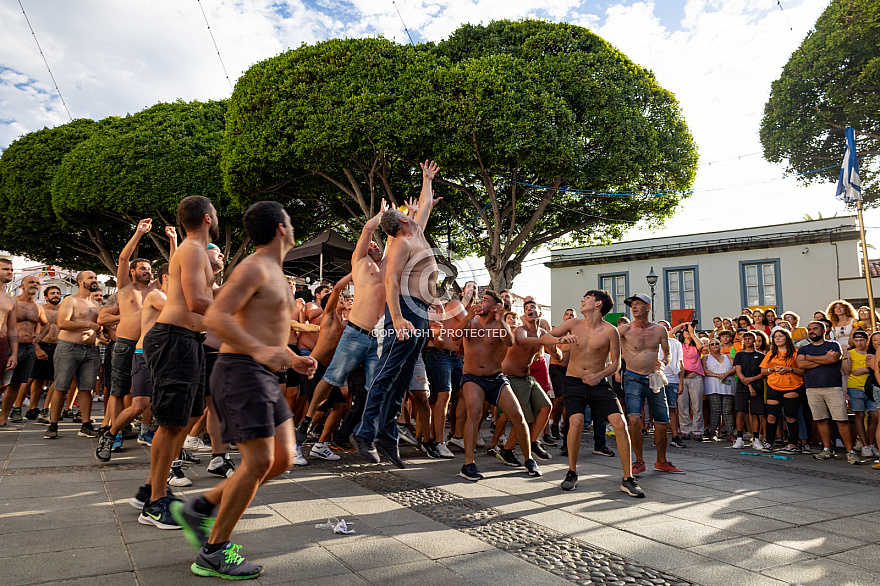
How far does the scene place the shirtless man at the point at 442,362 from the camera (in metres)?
7.33

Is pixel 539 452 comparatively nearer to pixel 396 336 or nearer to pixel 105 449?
pixel 396 336

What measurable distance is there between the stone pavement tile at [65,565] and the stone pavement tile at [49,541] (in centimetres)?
9

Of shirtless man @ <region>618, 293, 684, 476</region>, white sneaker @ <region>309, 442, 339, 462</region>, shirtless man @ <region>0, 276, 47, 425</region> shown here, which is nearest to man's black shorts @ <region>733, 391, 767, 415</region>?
shirtless man @ <region>618, 293, 684, 476</region>

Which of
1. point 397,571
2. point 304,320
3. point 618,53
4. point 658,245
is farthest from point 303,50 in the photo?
point 658,245

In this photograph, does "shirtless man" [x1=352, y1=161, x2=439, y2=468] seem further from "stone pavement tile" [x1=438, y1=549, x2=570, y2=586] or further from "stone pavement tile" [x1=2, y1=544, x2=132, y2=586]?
"stone pavement tile" [x1=2, y1=544, x2=132, y2=586]

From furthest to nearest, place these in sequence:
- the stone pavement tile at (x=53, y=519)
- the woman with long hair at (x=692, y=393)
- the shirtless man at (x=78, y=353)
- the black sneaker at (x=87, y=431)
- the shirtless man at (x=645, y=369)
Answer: the woman with long hair at (x=692, y=393), the black sneaker at (x=87, y=431), the shirtless man at (x=78, y=353), the shirtless man at (x=645, y=369), the stone pavement tile at (x=53, y=519)

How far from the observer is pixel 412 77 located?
16.0 m

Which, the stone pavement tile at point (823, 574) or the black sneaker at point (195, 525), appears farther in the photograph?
the stone pavement tile at point (823, 574)

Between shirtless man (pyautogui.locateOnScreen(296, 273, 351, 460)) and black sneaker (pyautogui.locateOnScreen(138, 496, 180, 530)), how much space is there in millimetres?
2694

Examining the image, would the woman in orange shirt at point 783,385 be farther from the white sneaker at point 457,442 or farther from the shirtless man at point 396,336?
the shirtless man at point 396,336

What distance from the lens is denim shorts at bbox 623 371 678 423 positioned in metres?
6.77

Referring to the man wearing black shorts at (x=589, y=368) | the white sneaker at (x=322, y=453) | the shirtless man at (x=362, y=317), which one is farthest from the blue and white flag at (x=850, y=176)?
the white sneaker at (x=322, y=453)

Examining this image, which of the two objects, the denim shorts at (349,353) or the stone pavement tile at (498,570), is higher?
the denim shorts at (349,353)

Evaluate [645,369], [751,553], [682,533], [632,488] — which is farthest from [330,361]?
[751,553]
